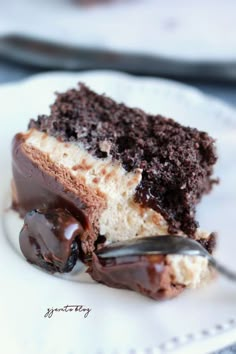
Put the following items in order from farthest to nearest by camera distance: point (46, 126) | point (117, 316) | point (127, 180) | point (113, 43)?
point (113, 43), point (46, 126), point (127, 180), point (117, 316)

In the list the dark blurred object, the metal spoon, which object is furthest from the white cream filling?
the dark blurred object

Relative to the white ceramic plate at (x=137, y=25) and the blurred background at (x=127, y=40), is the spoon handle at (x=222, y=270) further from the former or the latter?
the white ceramic plate at (x=137, y=25)

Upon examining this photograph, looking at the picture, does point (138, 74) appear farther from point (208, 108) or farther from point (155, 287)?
point (155, 287)

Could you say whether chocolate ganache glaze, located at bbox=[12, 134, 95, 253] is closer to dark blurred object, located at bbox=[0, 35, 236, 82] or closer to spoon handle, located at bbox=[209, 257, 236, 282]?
spoon handle, located at bbox=[209, 257, 236, 282]

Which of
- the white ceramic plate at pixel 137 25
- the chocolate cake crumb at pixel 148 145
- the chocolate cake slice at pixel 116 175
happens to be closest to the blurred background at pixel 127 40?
the white ceramic plate at pixel 137 25

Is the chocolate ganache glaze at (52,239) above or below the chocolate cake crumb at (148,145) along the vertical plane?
below

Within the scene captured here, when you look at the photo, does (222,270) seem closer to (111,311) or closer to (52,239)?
(111,311)

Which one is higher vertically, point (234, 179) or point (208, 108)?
point (208, 108)

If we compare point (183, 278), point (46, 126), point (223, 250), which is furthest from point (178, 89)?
point (183, 278)
